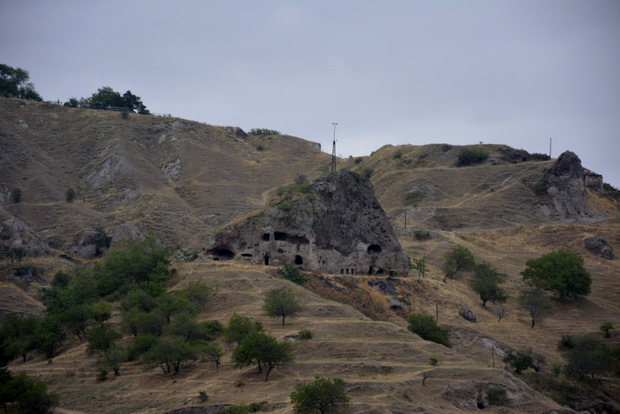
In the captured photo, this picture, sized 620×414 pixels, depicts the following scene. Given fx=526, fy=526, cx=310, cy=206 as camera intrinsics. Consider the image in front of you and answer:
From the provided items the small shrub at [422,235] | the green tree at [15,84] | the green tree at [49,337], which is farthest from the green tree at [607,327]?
the green tree at [15,84]

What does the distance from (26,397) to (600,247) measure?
6674cm

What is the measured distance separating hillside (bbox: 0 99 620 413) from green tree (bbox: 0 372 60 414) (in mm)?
2547

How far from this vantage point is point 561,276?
54781 millimetres

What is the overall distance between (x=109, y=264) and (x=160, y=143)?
63380 mm

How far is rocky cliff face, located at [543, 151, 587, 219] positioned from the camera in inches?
3344

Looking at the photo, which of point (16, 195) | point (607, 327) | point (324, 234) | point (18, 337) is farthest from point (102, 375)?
point (16, 195)

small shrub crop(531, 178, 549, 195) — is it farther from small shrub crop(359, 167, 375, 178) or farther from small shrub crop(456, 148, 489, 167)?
small shrub crop(359, 167, 375, 178)

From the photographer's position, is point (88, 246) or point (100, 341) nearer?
point (100, 341)

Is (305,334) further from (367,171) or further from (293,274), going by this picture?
(367,171)

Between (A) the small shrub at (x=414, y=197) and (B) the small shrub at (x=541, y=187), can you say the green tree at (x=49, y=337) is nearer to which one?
(A) the small shrub at (x=414, y=197)

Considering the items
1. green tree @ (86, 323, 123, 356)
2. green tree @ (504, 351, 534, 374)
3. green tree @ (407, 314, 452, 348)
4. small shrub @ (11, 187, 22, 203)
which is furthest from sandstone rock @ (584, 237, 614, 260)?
small shrub @ (11, 187, 22, 203)

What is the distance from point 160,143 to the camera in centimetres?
10531

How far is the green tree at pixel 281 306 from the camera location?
3441cm

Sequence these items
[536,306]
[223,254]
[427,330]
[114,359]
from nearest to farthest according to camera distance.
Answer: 1. [114,359]
2. [427,330]
3. [223,254]
4. [536,306]
